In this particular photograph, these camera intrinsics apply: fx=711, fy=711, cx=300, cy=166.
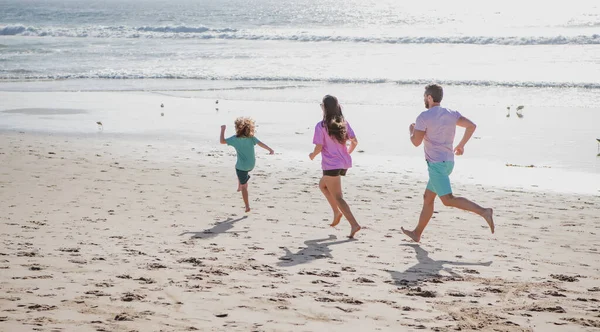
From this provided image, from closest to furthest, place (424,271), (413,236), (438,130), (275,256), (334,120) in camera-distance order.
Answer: (424,271), (275,256), (438,130), (413,236), (334,120)

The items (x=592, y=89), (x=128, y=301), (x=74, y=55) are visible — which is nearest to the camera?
(x=128, y=301)

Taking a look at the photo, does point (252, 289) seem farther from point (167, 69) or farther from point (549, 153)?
point (167, 69)

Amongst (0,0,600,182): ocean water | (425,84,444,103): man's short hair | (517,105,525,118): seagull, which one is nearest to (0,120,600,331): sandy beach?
(425,84,444,103): man's short hair

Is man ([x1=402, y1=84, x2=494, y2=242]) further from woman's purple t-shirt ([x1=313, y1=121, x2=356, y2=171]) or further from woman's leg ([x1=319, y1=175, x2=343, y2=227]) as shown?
woman's leg ([x1=319, y1=175, x2=343, y2=227])

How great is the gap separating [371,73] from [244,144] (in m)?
18.8

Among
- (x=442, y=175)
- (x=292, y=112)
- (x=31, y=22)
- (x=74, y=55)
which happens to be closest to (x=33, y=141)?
(x=292, y=112)

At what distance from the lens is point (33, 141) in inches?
491

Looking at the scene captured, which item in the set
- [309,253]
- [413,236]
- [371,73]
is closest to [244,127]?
[309,253]

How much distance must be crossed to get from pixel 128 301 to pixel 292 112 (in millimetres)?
→ 12236

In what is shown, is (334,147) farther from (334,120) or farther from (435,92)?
(435,92)

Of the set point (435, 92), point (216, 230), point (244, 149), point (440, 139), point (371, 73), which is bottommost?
point (216, 230)

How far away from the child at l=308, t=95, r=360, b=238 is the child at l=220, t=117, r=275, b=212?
125 cm

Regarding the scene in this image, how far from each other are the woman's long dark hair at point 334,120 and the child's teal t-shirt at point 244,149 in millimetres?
1453

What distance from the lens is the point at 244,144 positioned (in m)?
8.12
